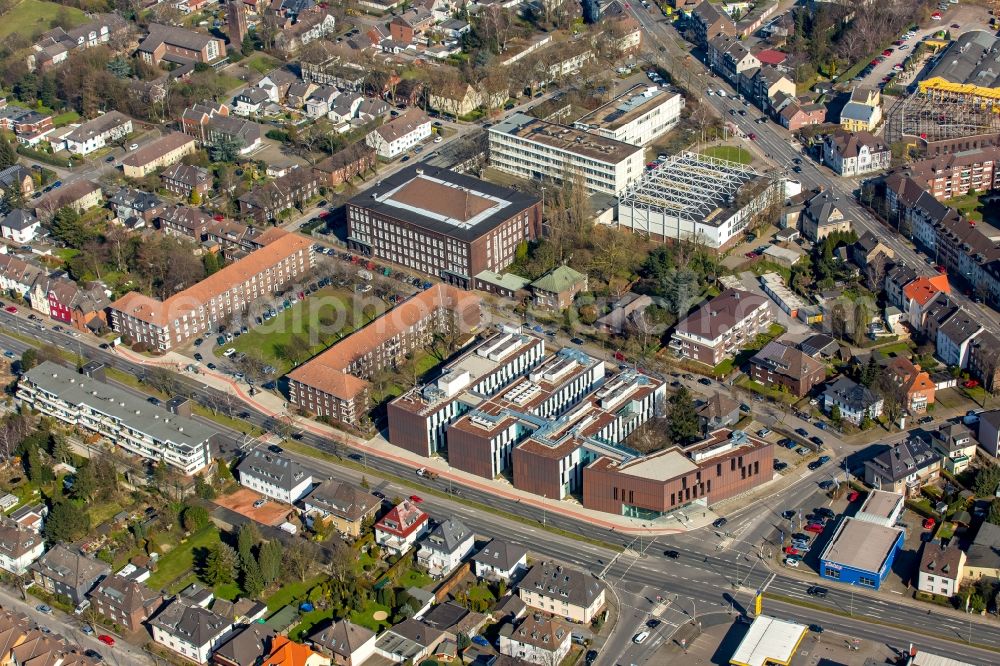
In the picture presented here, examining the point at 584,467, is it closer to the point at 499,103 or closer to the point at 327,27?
the point at 499,103

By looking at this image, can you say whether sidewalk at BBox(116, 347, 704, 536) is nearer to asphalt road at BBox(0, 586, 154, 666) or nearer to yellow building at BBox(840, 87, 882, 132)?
asphalt road at BBox(0, 586, 154, 666)

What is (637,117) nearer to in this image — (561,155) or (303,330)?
(561,155)

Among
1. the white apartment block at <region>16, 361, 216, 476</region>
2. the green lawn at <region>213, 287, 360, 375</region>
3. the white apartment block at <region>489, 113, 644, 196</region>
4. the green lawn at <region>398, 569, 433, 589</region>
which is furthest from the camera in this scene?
the white apartment block at <region>489, 113, 644, 196</region>

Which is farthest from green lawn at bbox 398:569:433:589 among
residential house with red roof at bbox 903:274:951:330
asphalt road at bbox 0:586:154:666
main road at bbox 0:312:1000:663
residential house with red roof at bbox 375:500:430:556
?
residential house with red roof at bbox 903:274:951:330

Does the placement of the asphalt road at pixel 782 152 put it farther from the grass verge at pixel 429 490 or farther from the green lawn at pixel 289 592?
the green lawn at pixel 289 592

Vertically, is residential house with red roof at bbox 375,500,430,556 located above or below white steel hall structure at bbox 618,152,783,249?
below

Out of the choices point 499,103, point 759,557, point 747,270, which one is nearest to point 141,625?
point 759,557

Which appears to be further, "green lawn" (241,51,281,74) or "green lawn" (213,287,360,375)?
"green lawn" (241,51,281,74)

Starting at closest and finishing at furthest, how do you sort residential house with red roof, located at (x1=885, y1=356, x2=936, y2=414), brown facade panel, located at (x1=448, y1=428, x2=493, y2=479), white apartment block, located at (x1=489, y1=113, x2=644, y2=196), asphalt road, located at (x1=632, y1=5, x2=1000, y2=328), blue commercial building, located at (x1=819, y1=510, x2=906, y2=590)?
blue commercial building, located at (x1=819, y1=510, x2=906, y2=590) → brown facade panel, located at (x1=448, y1=428, x2=493, y2=479) → residential house with red roof, located at (x1=885, y1=356, x2=936, y2=414) → asphalt road, located at (x1=632, y1=5, x2=1000, y2=328) → white apartment block, located at (x1=489, y1=113, x2=644, y2=196)
